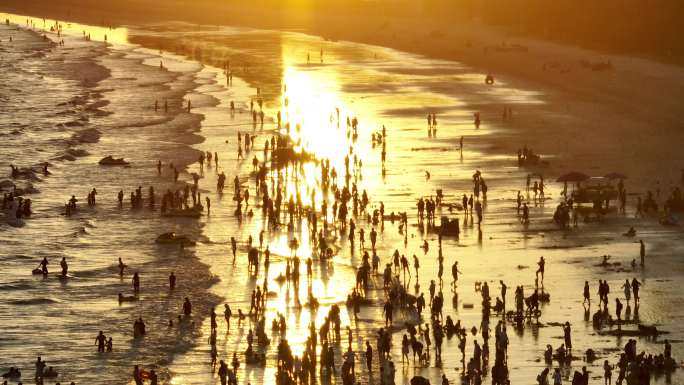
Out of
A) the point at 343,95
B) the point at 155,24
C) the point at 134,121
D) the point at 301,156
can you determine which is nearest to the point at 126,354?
the point at 301,156

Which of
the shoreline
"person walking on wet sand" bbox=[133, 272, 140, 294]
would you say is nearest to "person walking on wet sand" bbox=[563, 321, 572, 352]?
the shoreline

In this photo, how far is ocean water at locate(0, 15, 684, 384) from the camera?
39.4 metres

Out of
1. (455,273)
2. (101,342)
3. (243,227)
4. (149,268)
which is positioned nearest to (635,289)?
(455,273)

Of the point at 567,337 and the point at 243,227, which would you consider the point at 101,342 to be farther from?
the point at 243,227

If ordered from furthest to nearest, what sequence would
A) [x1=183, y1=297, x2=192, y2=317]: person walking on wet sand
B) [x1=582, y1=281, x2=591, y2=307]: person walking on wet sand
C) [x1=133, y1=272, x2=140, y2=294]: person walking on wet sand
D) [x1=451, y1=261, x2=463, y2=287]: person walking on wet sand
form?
1. [x1=133, y1=272, x2=140, y2=294]: person walking on wet sand
2. [x1=451, y1=261, x2=463, y2=287]: person walking on wet sand
3. [x1=183, y1=297, x2=192, y2=317]: person walking on wet sand
4. [x1=582, y1=281, x2=591, y2=307]: person walking on wet sand

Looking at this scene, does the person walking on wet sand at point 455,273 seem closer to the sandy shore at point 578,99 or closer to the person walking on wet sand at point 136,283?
the person walking on wet sand at point 136,283

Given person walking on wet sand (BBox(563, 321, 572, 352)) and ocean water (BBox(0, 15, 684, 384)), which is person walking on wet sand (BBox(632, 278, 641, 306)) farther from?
person walking on wet sand (BBox(563, 321, 572, 352))

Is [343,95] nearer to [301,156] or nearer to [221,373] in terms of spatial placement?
[301,156]

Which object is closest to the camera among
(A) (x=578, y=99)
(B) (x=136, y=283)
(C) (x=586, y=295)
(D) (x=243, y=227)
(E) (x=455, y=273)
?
(C) (x=586, y=295)

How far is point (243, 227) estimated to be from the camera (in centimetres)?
5556

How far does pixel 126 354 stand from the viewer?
1526 inches

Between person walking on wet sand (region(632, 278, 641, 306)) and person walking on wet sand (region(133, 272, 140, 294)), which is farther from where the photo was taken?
person walking on wet sand (region(133, 272, 140, 294))

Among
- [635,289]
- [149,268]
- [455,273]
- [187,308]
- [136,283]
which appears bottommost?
[149,268]

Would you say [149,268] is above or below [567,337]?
below
